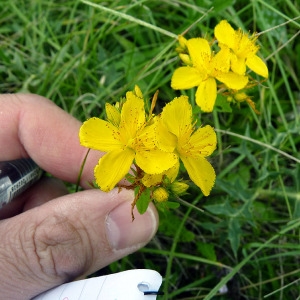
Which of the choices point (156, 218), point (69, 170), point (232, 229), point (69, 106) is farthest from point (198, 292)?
point (69, 106)

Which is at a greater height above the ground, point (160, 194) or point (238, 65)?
point (238, 65)

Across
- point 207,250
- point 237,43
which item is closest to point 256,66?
point 237,43

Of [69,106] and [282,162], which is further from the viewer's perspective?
[69,106]

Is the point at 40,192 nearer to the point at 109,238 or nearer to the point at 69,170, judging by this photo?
the point at 69,170

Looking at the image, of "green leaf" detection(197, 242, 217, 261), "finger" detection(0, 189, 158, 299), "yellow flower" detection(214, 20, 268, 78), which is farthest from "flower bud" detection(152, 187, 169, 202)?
"green leaf" detection(197, 242, 217, 261)

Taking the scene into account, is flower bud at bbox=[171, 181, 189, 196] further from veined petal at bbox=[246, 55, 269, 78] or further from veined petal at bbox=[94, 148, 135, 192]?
veined petal at bbox=[246, 55, 269, 78]

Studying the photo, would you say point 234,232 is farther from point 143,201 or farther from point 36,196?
point 36,196

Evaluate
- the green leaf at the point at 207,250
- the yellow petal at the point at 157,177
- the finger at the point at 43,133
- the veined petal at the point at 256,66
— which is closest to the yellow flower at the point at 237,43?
the veined petal at the point at 256,66
